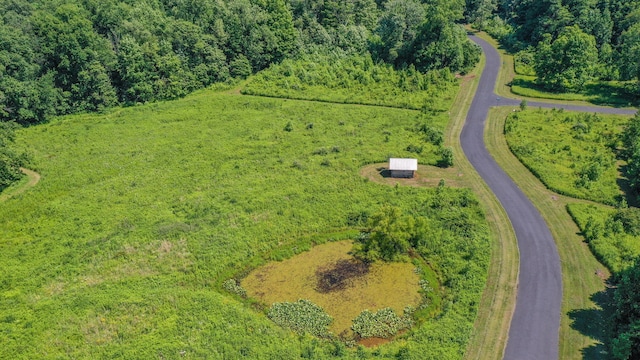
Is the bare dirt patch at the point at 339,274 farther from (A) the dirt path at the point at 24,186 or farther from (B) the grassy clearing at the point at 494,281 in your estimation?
(A) the dirt path at the point at 24,186

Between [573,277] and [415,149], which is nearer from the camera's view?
[573,277]

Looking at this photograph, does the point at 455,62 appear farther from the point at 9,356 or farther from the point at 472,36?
the point at 9,356

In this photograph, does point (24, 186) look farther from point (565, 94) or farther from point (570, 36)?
point (570, 36)

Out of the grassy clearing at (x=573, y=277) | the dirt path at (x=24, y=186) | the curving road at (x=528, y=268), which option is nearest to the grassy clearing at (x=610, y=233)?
the grassy clearing at (x=573, y=277)

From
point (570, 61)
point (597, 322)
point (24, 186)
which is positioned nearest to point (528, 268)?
point (597, 322)

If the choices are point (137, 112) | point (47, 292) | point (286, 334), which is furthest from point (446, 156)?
point (137, 112)

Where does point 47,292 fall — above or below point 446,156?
below
